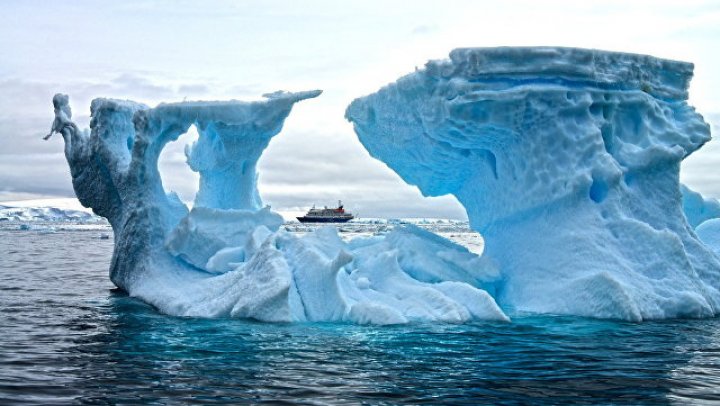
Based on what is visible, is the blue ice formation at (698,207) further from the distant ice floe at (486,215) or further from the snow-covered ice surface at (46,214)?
the snow-covered ice surface at (46,214)

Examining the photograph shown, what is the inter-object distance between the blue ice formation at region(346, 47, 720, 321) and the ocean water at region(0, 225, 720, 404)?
79 cm

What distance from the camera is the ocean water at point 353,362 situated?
633cm

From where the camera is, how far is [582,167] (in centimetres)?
1116

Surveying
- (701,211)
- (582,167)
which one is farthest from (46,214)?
(582,167)

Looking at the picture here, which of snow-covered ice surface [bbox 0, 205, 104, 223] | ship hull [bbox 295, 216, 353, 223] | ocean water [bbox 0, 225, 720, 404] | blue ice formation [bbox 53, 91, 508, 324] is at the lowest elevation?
snow-covered ice surface [bbox 0, 205, 104, 223]

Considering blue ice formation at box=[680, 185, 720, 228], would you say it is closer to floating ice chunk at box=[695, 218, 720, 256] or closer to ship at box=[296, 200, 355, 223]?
floating ice chunk at box=[695, 218, 720, 256]

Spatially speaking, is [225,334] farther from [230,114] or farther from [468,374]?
[230,114]

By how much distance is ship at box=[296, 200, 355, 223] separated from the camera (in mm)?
78125

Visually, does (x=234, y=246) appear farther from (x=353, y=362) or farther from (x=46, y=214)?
(x=46, y=214)

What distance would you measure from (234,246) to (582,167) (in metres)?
5.83

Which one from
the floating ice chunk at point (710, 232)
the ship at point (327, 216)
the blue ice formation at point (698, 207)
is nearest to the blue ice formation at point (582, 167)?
the floating ice chunk at point (710, 232)

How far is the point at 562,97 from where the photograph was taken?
11148 mm

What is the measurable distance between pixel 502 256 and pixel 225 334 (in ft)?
17.1

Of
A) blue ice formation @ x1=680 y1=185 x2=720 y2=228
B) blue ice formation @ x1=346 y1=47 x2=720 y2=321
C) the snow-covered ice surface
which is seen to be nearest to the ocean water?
blue ice formation @ x1=346 y1=47 x2=720 y2=321
